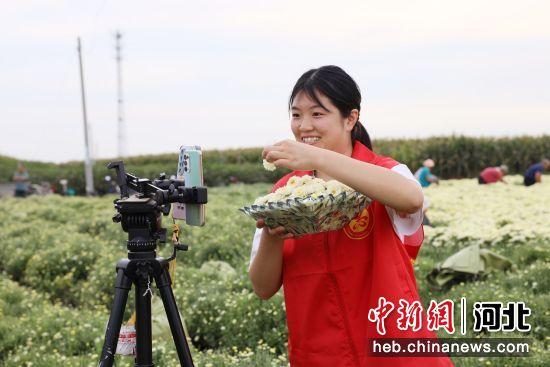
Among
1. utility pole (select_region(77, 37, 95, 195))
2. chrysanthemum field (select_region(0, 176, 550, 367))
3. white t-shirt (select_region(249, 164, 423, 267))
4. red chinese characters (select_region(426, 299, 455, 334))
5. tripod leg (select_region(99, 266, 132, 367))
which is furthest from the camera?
utility pole (select_region(77, 37, 95, 195))

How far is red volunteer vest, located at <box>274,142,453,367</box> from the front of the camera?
6.77 feet

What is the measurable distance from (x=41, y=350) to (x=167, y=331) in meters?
0.96

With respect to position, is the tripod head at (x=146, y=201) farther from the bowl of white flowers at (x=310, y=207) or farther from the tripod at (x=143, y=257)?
the bowl of white flowers at (x=310, y=207)

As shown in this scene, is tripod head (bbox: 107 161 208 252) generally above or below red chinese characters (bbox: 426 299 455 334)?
above

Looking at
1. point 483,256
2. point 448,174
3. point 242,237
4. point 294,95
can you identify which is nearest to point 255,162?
point 448,174

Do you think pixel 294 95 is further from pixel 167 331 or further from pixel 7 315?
pixel 7 315

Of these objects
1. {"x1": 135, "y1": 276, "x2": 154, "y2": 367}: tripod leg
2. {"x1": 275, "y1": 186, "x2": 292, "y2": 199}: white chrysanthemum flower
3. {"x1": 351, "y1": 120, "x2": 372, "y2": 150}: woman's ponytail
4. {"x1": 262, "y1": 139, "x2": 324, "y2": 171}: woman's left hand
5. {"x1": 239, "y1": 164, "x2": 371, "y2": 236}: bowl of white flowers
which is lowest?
{"x1": 135, "y1": 276, "x2": 154, "y2": 367}: tripod leg

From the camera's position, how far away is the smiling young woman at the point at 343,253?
202cm

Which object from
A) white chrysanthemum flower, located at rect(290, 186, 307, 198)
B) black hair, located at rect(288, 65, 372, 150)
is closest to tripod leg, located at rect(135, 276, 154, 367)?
white chrysanthemum flower, located at rect(290, 186, 307, 198)

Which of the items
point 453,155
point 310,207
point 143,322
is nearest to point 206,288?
point 143,322

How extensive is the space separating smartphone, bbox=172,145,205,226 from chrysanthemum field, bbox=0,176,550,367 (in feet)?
7.25

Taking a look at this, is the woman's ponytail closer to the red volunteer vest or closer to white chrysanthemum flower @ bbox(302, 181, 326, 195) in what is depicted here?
the red volunteer vest

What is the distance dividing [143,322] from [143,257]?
238 millimetres

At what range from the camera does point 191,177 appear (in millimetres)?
2127
